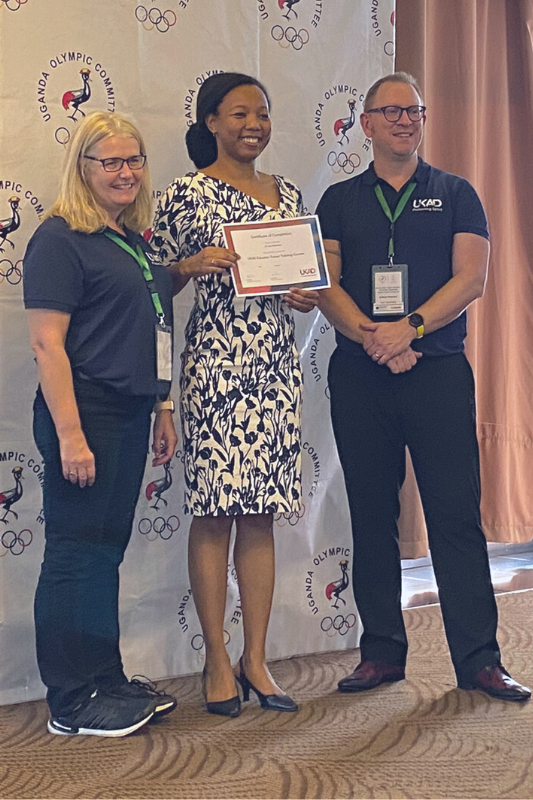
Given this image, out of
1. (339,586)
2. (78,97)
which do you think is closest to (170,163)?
(78,97)

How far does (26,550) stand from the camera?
2.56m

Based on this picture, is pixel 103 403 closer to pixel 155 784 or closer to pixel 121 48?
pixel 155 784

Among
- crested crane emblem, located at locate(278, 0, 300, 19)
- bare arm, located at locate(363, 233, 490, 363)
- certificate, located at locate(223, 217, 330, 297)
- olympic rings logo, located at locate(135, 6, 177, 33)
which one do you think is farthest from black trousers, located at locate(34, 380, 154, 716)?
crested crane emblem, located at locate(278, 0, 300, 19)

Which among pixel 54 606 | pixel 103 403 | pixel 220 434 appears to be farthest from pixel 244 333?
pixel 54 606

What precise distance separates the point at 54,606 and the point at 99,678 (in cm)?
23

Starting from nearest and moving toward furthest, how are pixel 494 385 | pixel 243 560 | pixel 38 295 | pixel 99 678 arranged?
pixel 38 295
pixel 99 678
pixel 243 560
pixel 494 385

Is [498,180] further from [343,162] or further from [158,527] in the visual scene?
[158,527]

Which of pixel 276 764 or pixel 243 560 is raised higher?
pixel 243 560

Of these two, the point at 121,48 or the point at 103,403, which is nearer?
the point at 103,403

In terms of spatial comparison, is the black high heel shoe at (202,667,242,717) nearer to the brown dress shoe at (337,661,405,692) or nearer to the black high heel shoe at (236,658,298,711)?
the black high heel shoe at (236,658,298,711)

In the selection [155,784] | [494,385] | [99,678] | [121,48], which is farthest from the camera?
[494,385]

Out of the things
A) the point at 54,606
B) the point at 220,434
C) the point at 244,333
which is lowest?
the point at 54,606

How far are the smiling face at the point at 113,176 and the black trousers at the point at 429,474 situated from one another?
776 mm

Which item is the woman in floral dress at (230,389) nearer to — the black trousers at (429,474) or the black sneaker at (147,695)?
the black sneaker at (147,695)
